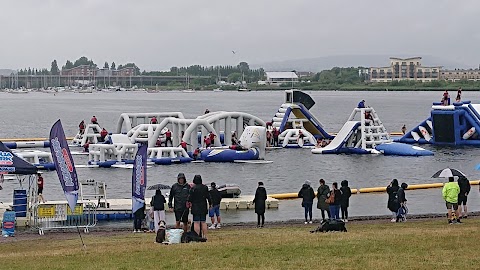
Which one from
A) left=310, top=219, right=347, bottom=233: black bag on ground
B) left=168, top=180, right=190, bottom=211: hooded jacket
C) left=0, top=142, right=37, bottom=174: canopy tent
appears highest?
left=0, top=142, right=37, bottom=174: canopy tent

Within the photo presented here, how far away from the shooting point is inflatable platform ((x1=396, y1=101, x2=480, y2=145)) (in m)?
65.3

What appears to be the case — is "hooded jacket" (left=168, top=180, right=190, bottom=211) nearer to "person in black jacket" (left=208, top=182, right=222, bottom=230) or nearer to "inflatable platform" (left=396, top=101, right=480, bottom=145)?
"person in black jacket" (left=208, top=182, right=222, bottom=230)

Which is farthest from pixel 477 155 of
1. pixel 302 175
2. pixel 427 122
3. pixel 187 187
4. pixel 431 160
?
pixel 187 187

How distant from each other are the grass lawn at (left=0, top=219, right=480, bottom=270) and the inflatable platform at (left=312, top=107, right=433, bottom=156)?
3840 cm

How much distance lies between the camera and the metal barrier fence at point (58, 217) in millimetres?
26109

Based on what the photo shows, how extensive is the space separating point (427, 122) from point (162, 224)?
50.9 m

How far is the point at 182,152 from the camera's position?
52.8m

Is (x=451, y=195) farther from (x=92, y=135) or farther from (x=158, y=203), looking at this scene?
(x=92, y=135)

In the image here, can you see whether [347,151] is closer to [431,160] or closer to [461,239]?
[431,160]

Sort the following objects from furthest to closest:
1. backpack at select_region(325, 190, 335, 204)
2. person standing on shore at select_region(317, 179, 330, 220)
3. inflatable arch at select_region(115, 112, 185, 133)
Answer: inflatable arch at select_region(115, 112, 185, 133)
person standing on shore at select_region(317, 179, 330, 220)
backpack at select_region(325, 190, 335, 204)

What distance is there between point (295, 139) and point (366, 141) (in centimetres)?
622

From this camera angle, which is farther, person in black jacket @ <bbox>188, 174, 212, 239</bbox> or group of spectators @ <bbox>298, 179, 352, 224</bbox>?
group of spectators @ <bbox>298, 179, 352, 224</bbox>

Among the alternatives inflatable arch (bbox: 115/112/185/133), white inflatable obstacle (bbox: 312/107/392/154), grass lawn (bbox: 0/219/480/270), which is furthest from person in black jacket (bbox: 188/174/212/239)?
inflatable arch (bbox: 115/112/185/133)

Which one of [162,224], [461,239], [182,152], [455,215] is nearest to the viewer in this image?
[461,239]
